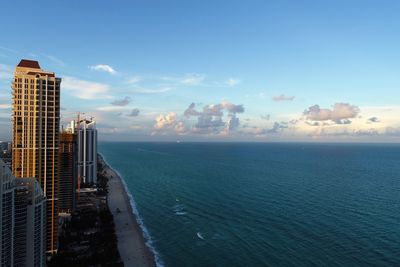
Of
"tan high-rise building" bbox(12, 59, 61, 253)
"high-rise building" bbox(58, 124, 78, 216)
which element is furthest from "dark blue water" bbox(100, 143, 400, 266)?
"tan high-rise building" bbox(12, 59, 61, 253)

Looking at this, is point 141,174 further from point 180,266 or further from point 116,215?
point 180,266

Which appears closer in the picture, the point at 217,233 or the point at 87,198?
the point at 217,233

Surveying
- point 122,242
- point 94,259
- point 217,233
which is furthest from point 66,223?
point 217,233

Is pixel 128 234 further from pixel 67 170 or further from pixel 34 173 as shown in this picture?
pixel 34 173

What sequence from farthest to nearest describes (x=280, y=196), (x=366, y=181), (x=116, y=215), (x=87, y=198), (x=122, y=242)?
(x=366, y=181)
(x=87, y=198)
(x=280, y=196)
(x=116, y=215)
(x=122, y=242)

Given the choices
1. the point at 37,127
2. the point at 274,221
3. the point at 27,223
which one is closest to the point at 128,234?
the point at 37,127

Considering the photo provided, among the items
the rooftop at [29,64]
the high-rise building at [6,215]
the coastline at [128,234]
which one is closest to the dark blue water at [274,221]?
the coastline at [128,234]

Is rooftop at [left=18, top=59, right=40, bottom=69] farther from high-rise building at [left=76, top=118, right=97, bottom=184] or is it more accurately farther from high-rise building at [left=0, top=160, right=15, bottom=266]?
high-rise building at [left=76, top=118, right=97, bottom=184]
